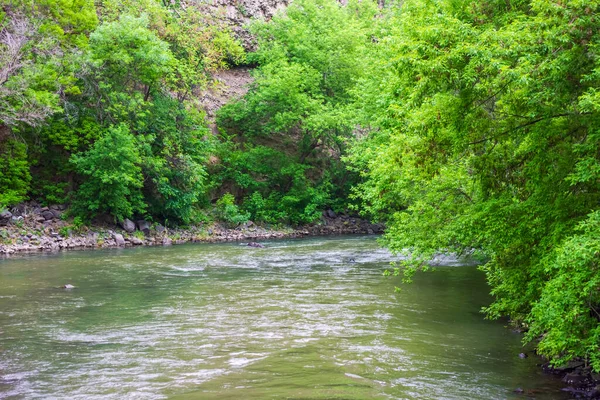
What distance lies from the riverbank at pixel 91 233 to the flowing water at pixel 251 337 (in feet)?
18.6

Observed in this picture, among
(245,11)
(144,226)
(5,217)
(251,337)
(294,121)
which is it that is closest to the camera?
(251,337)

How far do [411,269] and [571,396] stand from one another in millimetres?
4185

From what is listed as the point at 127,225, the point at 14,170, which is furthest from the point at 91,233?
the point at 14,170

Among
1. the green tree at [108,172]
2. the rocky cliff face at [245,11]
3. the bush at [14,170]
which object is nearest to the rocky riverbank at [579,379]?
the green tree at [108,172]

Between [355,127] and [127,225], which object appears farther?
[355,127]

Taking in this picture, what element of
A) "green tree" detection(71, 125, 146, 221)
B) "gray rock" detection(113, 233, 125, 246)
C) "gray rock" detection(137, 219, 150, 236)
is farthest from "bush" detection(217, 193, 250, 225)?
"gray rock" detection(113, 233, 125, 246)

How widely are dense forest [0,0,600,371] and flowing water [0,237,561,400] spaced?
115cm

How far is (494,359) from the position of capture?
31.4ft

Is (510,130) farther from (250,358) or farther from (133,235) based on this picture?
(133,235)

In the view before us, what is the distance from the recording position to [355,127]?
3628 cm

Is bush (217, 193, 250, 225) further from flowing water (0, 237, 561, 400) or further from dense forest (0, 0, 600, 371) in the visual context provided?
flowing water (0, 237, 561, 400)

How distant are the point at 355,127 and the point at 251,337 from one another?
26.9m

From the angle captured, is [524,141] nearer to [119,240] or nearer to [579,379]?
[579,379]

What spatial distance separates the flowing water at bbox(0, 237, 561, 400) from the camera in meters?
8.02
